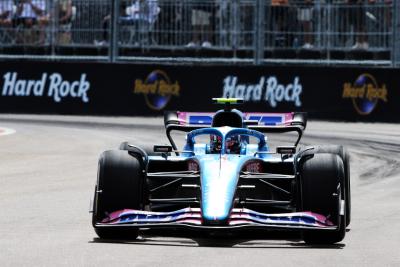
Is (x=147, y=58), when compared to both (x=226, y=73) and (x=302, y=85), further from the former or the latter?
(x=302, y=85)

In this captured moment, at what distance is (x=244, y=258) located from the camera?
8.18 meters

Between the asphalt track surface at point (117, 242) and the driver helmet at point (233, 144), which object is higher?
the driver helmet at point (233, 144)

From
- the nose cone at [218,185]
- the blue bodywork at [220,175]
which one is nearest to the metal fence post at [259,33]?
the blue bodywork at [220,175]

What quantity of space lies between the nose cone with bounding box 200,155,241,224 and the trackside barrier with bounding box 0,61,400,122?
49.3 feet

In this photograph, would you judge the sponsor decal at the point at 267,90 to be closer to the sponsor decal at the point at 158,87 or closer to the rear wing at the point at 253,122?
the sponsor decal at the point at 158,87

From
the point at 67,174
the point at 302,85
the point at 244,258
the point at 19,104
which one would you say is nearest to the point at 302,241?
the point at 244,258

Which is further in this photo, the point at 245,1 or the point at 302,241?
the point at 245,1

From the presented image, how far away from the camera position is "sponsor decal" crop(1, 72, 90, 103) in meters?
25.4

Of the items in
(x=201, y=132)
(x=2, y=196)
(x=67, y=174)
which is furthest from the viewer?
(x=67, y=174)

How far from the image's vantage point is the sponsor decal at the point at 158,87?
2492cm

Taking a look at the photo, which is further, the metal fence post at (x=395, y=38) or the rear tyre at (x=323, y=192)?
the metal fence post at (x=395, y=38)

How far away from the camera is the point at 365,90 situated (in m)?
24.4

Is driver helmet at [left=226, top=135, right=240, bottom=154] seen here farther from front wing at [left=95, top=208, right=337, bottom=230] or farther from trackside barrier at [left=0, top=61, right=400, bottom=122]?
trackside barrier at [left=0, top=61, right=400, bottom=122]

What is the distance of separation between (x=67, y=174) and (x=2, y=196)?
2501 millimetres
